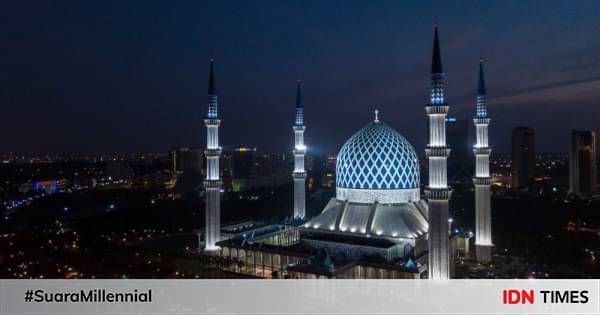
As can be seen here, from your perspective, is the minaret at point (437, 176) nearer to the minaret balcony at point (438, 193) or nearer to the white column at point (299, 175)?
the minaret balcony at point (438, 193)

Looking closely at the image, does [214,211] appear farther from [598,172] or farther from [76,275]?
[598,172]

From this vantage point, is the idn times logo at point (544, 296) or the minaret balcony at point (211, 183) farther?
the minaret balcony at point (211, 183)

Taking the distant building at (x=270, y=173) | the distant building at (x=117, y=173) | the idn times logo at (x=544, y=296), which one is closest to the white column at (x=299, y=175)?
Result: the idn times logo at (x=544, y=296)

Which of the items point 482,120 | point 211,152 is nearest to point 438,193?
point 482,120

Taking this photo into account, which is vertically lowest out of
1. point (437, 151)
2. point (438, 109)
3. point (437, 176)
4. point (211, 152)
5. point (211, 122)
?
point (437, 176)

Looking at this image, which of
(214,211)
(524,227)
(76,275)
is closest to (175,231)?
(214,211)

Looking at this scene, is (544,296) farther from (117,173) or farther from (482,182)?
(117,173)
